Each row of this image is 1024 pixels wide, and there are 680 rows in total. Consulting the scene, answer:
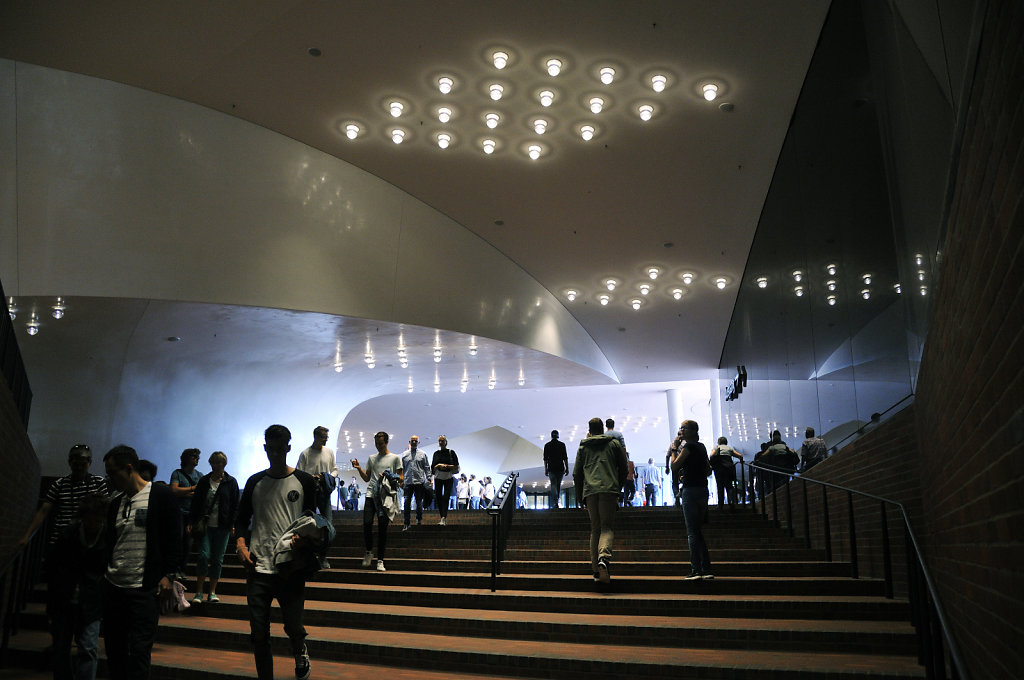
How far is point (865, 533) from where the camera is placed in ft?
24.6

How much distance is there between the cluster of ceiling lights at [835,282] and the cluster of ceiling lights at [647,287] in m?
5.70

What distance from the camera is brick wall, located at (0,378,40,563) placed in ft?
24.6

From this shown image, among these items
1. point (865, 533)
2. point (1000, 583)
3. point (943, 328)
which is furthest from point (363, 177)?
point (1000, 583)

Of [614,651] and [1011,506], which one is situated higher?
[1011,506]

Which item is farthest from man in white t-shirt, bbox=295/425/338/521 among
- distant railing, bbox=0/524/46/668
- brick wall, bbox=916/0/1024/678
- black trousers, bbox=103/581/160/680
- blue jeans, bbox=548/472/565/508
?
blue jeans, bbox=548/472/565/508

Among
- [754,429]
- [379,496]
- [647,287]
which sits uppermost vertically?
[647,287]

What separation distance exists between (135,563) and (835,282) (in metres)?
7.63

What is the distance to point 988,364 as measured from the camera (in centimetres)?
293

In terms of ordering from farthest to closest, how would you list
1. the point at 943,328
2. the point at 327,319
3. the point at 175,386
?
the point at 175,386
the point at 327,319
the point at 943,328

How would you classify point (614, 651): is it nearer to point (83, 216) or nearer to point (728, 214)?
point (83, 216)

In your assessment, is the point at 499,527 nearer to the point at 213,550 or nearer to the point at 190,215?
the point at 213,550

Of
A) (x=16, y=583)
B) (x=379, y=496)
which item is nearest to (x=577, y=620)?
(x=379, y=496)

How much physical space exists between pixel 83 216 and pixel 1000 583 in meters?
11.8

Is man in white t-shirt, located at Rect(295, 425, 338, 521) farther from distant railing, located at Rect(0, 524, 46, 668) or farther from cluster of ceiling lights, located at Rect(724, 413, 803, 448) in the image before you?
cluster of ceiling lights, located at Rect(724, 413, 803, 448)
